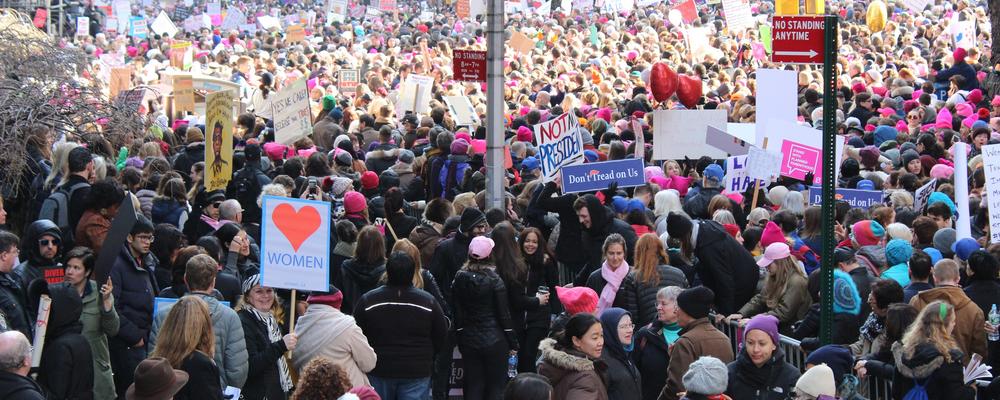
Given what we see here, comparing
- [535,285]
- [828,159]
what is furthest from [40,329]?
[828,159]

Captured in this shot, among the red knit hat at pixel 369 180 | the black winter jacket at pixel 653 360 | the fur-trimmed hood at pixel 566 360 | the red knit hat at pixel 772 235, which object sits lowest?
the black winter jacket at pixel 653 360

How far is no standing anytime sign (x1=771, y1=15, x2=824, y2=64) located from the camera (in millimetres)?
7246

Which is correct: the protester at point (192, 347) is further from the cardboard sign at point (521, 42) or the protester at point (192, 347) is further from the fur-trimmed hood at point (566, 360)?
the cardboard sign at point (521, 42)

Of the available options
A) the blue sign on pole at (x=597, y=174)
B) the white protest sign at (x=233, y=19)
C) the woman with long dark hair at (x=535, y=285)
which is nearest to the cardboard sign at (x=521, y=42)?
the blue sign on pole at (x=597, y=174)

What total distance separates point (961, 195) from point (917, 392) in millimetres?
3364

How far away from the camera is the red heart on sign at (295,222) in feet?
25.9

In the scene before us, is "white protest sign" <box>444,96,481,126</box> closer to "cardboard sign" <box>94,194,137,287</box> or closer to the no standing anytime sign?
"cardboard sign" <box>94,194,137,287</box>

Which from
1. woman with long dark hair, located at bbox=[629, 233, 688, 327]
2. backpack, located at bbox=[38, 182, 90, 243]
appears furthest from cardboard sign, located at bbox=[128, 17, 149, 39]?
woman with long dark hair, located at bbox=[629, 233, 688, 327]

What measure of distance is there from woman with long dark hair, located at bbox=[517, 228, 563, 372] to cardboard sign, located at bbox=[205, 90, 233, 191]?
3315 millimetres

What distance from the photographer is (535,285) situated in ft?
32.4

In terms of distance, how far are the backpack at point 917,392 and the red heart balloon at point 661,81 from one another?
8056 mm

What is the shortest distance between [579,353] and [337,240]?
154 inches

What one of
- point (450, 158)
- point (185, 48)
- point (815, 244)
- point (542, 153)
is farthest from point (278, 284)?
point (185, 48)

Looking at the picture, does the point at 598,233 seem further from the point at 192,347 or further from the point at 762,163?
the point at 192,347
